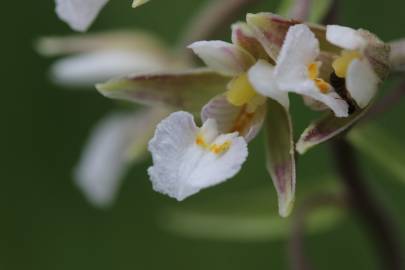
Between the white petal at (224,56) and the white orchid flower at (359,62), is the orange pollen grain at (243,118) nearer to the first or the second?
the white petal at (224,56)

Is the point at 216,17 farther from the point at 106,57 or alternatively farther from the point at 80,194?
the point at 80,194

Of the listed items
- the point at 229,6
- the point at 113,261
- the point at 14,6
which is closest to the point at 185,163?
the point at 229,6

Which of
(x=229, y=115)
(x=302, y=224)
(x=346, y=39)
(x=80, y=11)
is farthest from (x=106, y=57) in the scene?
(x=346, y=39)

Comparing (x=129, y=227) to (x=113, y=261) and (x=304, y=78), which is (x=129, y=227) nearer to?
(x=113, y=261)

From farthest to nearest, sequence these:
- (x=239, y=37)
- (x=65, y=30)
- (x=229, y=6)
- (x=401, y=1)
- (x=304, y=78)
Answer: (x=65, y=30), (x=401, y=1), (x=229, y=6), (x=239, y=37), (x=304, y=78)

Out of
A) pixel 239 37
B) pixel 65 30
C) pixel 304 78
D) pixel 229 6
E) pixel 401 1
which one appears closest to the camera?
pixel 304 78

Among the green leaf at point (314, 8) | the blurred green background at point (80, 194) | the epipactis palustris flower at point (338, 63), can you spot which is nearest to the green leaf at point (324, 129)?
the epipactis palustris flower at point (338, 63)
